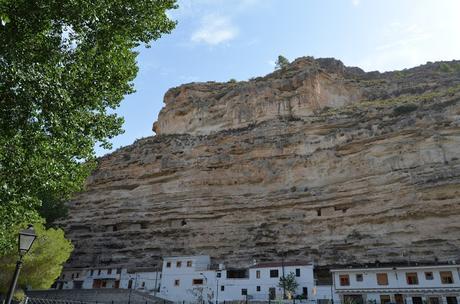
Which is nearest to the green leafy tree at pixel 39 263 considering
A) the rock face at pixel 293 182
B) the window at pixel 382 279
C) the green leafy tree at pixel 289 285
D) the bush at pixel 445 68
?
the rock face at pixel 293 182

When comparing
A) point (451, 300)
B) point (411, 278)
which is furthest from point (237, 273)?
point (451, 300)

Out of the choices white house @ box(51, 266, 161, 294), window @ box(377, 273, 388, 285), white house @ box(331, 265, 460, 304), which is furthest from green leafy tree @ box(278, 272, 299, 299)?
white house @ box(51, 266, 161, 294)

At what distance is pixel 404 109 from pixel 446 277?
23.5 meters

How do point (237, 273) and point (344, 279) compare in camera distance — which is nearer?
point (344, 279)

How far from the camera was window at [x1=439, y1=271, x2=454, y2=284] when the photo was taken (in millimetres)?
31172

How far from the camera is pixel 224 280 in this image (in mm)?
39562

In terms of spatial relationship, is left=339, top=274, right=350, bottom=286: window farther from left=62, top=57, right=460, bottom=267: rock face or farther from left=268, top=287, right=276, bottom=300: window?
left=268, top=287, right=276, bottom=300: window

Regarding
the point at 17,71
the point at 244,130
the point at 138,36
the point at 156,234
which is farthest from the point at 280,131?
the point at 17,71

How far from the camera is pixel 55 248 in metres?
34.6

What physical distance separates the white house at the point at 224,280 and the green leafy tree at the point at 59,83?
24772 millimetres

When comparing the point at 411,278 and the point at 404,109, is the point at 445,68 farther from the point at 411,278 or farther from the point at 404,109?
the point at 411,278

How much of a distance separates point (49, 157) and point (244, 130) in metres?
44.3

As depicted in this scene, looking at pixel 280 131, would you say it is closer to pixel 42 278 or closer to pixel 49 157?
pixel 42 278

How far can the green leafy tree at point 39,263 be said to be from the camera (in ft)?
105
